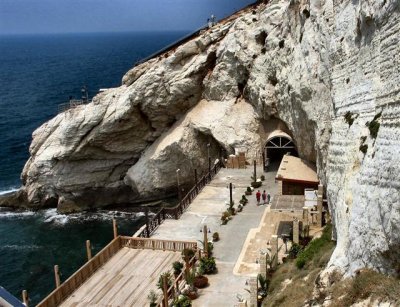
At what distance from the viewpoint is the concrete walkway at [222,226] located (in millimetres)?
28500

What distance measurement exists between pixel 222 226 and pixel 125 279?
387 inches

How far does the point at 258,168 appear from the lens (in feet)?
172

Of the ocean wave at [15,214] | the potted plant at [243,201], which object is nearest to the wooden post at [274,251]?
the potted plant at [243,201]

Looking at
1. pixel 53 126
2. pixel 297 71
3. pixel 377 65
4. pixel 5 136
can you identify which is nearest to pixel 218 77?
pixel 297 71

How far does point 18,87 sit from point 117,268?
107966 mm

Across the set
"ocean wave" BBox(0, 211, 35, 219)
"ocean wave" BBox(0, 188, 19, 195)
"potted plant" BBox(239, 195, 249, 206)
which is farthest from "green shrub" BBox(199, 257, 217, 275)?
"ocean wave" BBox(0, 188, 19, 195)

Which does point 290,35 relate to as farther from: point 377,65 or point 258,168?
point 377,65

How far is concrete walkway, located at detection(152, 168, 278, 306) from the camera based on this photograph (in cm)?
2850

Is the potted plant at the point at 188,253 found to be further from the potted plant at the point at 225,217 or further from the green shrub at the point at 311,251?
the green shrub at the point at 311,251

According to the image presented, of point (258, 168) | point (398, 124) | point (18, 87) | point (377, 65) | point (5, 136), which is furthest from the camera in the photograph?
point (18, 87)

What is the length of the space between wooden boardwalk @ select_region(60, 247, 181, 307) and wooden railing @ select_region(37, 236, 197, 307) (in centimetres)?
30

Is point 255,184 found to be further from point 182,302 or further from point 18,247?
point 18,247

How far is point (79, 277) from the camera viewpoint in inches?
1199

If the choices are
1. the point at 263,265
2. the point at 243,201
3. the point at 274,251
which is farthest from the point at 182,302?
the point at 243,201
